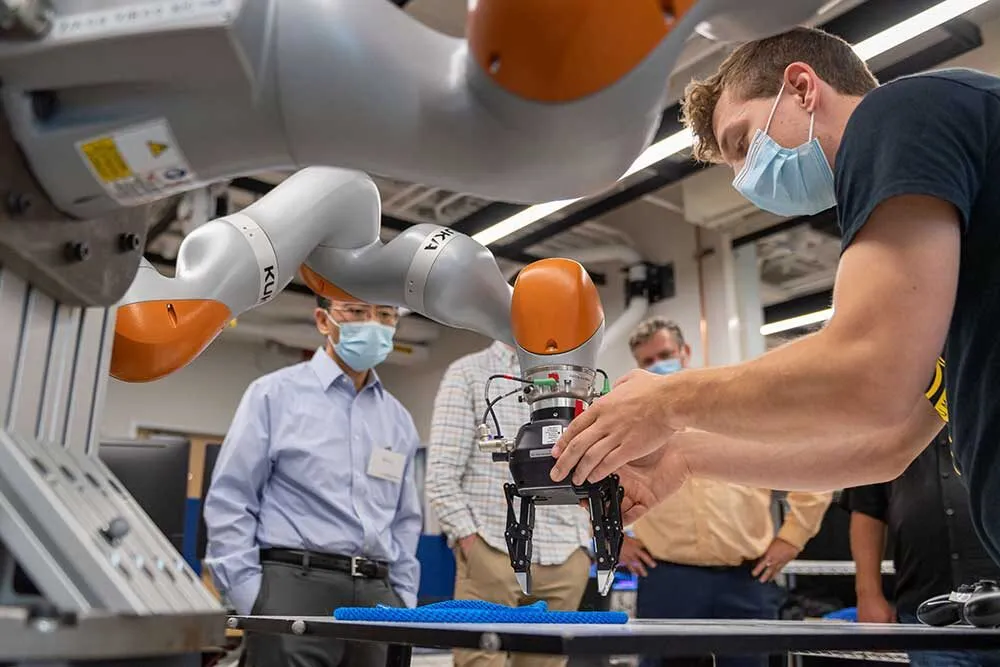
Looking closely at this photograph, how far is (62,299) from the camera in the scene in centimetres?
74

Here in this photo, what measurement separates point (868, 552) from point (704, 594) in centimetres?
63

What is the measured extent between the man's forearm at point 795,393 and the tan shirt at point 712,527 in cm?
201

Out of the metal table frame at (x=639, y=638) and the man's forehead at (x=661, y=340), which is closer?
the metal table frame at (x=639, y=638)

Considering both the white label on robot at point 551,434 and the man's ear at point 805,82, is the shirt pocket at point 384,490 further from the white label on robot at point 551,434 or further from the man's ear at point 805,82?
the man's ear at point 805,82

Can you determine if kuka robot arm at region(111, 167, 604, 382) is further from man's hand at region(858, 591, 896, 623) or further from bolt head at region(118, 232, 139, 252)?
man's hand at region(858, 591, 896, 623)

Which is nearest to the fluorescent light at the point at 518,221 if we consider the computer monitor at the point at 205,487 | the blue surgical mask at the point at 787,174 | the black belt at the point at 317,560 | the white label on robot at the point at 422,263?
the computer monitor at the point at 205,487

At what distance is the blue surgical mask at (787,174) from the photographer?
1.51m

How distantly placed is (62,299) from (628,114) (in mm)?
494

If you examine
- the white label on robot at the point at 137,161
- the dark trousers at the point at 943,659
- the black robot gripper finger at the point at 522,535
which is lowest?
the dark trousers at the point at 943,659

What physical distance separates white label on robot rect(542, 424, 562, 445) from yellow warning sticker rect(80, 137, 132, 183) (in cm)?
67

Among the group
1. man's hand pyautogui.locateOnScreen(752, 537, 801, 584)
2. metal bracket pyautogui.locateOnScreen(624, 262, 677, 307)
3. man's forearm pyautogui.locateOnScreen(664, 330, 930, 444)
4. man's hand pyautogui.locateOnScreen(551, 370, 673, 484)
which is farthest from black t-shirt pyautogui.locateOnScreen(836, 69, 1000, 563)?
metal bracket pyautogui.locateOnScreen(624, 262, 677, 307)

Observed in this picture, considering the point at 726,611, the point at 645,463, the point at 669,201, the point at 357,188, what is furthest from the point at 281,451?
the point at 669,201

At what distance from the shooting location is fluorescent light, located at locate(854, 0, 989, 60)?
3211mm

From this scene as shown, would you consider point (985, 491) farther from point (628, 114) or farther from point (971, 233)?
point (628, 114)
